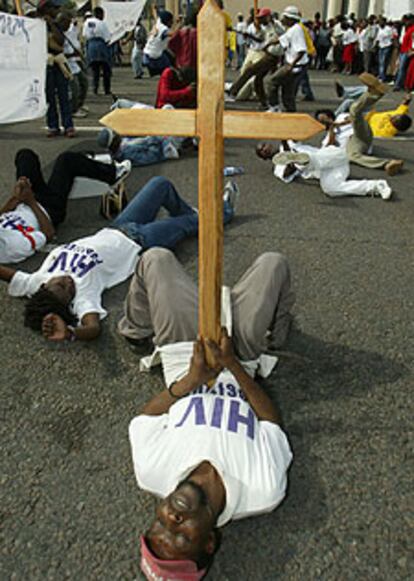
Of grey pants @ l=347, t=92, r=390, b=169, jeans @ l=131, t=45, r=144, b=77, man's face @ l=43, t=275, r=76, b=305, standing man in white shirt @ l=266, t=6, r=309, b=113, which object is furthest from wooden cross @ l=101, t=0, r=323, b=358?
jeans @ l=131, t=45, r=144, b=77

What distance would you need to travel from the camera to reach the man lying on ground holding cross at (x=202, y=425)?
5.22ft

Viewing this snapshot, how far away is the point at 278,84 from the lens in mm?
8133

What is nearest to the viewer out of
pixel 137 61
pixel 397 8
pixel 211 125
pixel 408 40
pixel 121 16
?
pixel 211 125

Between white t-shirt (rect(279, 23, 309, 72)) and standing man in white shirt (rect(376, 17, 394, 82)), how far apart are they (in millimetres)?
6754

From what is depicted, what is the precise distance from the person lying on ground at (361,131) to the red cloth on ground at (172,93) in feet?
5.55

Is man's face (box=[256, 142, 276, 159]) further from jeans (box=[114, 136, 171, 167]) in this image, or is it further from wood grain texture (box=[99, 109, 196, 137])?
wood grain texture (box=[99, 109, 196, 137])

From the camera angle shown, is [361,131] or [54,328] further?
[361,131]

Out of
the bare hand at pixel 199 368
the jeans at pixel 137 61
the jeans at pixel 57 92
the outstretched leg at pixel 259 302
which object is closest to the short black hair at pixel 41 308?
the outstretched leg at pixel 259 302

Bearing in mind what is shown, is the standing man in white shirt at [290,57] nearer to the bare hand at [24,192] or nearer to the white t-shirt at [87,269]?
the bare hand at [24,192]

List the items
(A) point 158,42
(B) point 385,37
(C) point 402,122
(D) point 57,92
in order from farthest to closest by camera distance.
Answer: (B) point 385,37, (A) point 158,42, (C) point 402,122, (D) point 57,92

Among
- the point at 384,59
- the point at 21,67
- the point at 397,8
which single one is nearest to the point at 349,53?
the point at 384,59

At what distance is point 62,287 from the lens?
A: 2967 mm

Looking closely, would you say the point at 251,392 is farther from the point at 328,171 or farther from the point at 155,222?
the point at 328,171

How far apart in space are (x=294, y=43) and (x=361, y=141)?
2708mm
